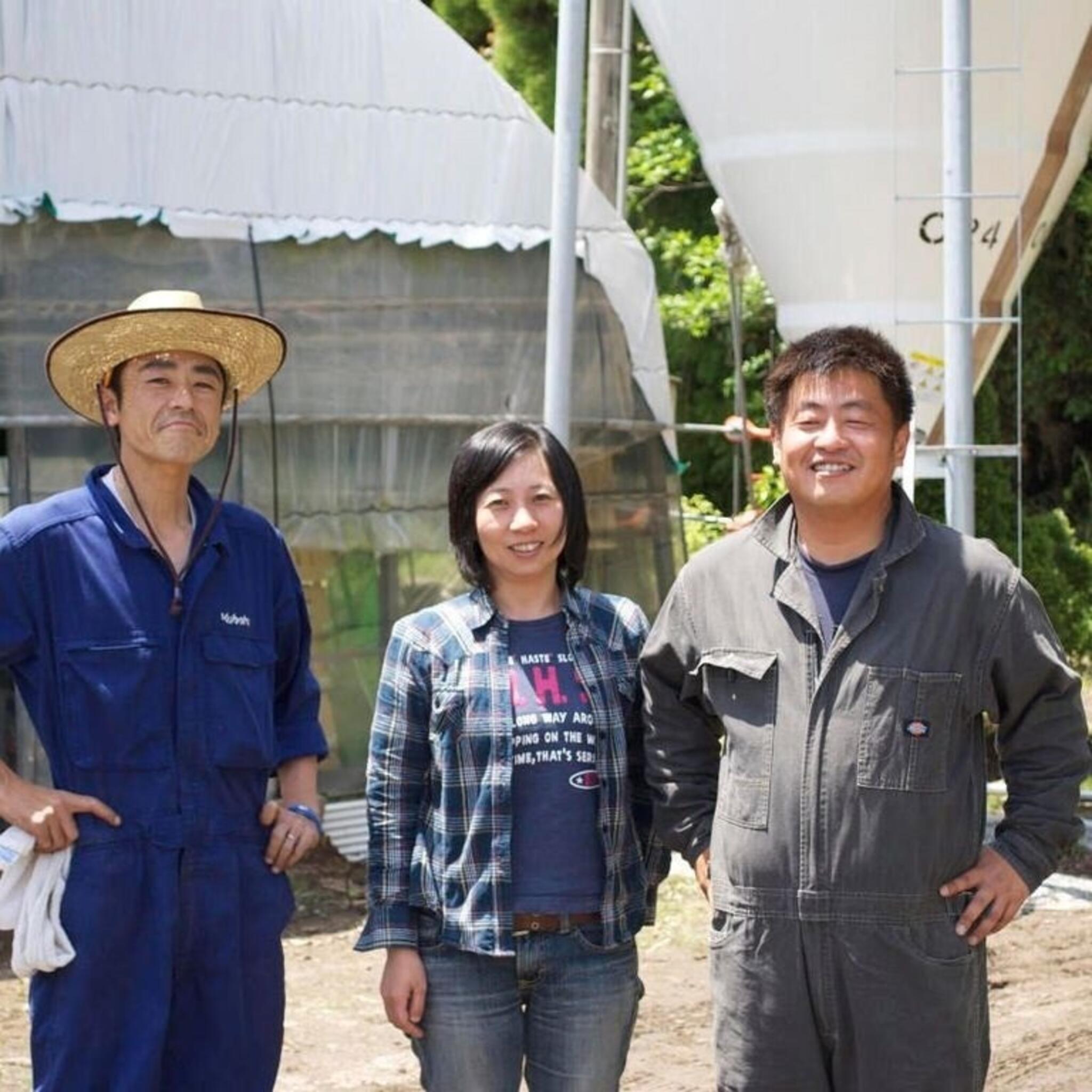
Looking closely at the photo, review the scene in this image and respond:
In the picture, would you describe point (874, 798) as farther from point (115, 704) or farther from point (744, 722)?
point (115, 704)

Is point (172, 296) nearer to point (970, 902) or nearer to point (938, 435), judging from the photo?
point (970, 902)

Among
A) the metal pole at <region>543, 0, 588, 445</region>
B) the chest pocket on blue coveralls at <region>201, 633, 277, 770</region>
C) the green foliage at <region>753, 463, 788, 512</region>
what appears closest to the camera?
the chest pocket on blue coveralls at <region>201, 633, 277, 770</region>

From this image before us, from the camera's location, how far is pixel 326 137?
29.1ft

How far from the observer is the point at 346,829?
8.86 meters

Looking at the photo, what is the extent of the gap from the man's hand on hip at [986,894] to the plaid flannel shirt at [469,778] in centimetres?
57

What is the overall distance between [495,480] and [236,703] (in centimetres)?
59

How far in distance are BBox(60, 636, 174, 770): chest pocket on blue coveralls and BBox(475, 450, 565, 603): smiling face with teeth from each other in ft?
1.98

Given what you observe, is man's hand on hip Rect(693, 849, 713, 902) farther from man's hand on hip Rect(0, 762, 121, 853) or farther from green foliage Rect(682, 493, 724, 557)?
green foliage Rect(682, 493, 724, 557)

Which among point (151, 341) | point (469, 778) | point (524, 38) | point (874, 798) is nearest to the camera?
point (874, 798)

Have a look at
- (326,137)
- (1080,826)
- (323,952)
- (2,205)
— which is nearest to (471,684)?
(1080,826)

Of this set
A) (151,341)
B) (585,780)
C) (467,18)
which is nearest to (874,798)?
(585,780)

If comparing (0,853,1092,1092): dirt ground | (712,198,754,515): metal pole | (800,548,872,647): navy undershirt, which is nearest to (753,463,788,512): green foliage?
(712,198,754,515): metal pole

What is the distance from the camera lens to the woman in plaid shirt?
351cm

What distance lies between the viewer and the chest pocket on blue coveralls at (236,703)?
11.9 ft
